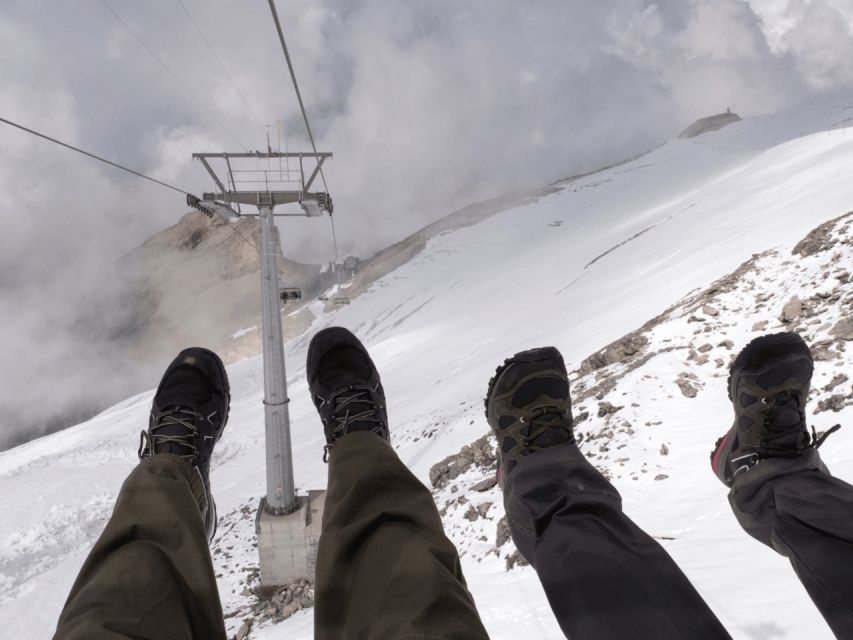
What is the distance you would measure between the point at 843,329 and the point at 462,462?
191 inches

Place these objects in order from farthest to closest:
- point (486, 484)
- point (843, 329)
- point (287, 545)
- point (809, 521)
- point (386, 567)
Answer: point (287, 545), point (486, 484), point (843, 329), point (809, 521), point (386, 567)

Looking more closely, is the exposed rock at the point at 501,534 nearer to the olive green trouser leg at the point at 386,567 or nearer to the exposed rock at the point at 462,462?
A: the exposed rock at the point at 462,462

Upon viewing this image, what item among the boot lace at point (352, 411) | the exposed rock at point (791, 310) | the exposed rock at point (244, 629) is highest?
the boot lace at point (352, 411)

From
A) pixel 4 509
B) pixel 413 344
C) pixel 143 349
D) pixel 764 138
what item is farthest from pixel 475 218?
pixel 143 349

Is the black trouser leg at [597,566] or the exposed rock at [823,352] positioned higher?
the black trouser leg at [597,566]

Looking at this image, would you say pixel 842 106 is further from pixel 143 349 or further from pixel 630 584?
pixel 143 349

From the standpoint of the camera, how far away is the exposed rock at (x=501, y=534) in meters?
4.11

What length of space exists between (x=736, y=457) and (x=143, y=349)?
385 ft

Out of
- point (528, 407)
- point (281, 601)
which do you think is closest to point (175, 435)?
point (528, 407)

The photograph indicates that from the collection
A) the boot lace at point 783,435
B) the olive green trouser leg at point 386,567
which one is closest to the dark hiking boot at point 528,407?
the olive green trouser leg at point 386,567

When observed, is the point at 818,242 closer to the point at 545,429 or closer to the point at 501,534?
the point at 501,534

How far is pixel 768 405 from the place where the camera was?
8.38ft

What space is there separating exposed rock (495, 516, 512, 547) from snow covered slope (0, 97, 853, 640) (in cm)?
12

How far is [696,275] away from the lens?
1129cm
